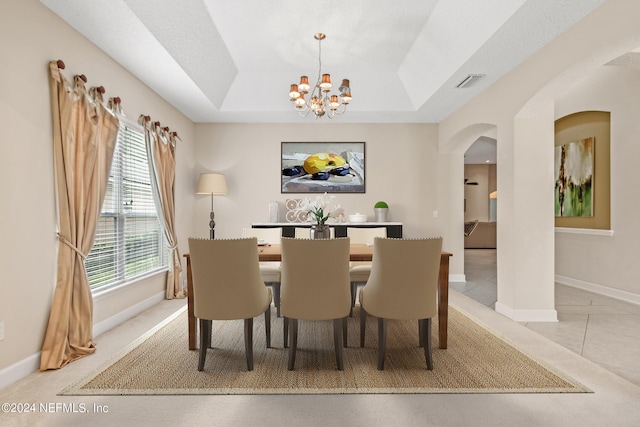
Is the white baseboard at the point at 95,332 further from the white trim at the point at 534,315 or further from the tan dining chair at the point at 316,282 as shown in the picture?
the white trim at the point at 534,315

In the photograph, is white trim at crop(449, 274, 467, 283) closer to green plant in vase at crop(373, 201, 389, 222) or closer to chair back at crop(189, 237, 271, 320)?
green plant in vase at crop(373, 201, 389, 222)

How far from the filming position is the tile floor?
264 centimetres

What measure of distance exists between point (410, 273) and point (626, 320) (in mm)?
2881

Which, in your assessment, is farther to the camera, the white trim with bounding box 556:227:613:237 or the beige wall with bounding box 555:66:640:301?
the white trim with bounding box 556:227:613:237

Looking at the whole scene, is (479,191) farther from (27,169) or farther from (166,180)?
(27,169)

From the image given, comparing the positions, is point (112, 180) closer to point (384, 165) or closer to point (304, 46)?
point (304, 46)

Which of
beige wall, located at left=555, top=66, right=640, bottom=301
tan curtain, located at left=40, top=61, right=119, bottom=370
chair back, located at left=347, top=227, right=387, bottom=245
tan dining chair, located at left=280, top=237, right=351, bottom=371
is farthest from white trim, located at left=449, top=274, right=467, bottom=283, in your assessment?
tan curtain, located at left=40, top=61, right=119, bottom=370

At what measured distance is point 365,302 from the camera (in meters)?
2.54

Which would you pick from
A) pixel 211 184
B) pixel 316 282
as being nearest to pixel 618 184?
pixel 316 282

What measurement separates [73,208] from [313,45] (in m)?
2.91

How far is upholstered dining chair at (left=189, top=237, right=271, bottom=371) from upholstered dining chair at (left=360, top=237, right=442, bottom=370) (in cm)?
86

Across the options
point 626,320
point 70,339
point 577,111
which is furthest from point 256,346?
point 577,111

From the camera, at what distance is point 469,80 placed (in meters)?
3.84

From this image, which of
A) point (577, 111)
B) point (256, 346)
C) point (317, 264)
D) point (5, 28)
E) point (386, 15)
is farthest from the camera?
point (577, 111)
